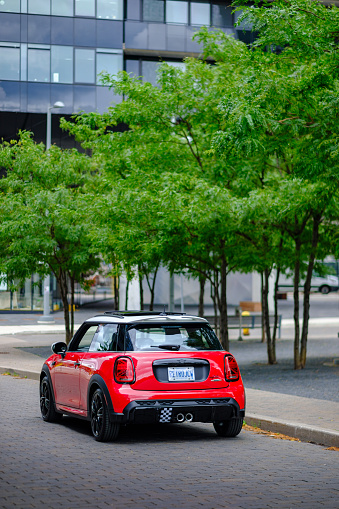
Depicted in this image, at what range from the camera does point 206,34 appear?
19609 millimetres

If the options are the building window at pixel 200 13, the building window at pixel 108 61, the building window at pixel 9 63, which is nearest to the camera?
the building window at pixel 9 63

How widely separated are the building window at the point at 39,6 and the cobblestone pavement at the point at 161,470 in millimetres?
34339

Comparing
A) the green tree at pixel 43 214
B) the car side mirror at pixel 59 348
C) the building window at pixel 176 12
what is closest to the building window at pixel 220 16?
the building window at pixel 176 12

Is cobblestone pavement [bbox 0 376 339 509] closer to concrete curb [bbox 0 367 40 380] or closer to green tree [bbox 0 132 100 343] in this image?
concrete curb [bbox 0 367 40 380]

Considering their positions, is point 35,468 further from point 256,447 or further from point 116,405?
point 256,447

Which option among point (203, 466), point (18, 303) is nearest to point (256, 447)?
point (203, 466)

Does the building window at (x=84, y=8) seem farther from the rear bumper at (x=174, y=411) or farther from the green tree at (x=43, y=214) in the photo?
Answer: the rear bumper at (x=174, y=411)

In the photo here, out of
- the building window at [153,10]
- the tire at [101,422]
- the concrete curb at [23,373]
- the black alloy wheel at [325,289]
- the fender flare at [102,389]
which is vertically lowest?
the concrete curb at [23,373]

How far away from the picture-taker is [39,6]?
137 feet

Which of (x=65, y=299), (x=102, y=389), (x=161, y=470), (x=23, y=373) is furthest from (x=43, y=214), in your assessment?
(x=161, y=470)

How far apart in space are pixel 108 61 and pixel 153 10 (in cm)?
405

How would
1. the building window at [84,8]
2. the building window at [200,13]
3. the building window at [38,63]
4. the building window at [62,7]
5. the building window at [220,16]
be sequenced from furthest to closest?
1. the building window at [220,16]
2. the building window at [200,13]
3. the building window at [84,8]
4. the building window at [62,7]
5. the building window at [38,63]

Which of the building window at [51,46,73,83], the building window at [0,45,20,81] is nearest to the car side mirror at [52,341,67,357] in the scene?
the building window at [0,45,20,81]

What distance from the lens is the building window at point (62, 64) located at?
42.2 meters
